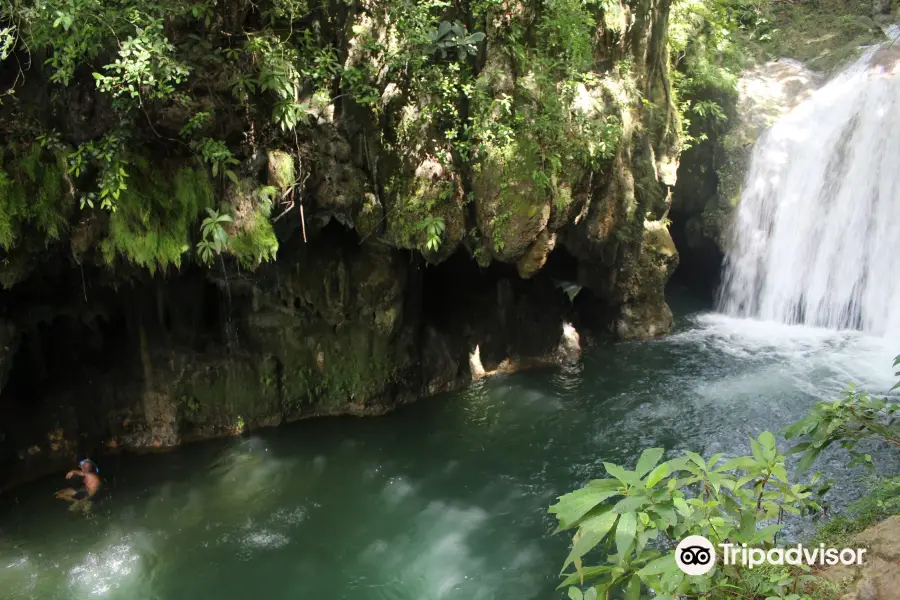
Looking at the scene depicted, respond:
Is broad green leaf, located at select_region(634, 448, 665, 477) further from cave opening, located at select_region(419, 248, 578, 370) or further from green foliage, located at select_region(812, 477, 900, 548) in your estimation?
cave opening, located at select_region(419, 248, 578, 370)

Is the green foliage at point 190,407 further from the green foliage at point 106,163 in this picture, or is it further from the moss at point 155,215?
the green foliage at point 106,163

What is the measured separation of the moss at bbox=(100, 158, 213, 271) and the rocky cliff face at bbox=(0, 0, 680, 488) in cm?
3

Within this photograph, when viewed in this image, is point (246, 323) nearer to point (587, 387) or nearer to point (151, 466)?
point (151, 466)

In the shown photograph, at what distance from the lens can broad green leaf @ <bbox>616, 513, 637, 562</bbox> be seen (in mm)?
2261

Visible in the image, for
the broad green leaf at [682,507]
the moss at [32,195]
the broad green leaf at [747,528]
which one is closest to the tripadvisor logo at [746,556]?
the broad green leaf at [747,528]

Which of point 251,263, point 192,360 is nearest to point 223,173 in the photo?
point 251,263

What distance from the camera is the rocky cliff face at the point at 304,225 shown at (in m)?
7.64

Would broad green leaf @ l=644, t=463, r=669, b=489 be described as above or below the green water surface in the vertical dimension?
above

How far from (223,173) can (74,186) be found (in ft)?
5.76

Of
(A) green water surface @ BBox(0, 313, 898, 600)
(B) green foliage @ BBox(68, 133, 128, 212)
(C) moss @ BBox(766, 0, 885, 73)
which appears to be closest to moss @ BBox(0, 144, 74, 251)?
(B) green foliage @ BBox(68, 133, 128, 212)

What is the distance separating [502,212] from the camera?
9.07 meters

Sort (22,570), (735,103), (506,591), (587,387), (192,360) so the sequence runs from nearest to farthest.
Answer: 1. (506,591)
2. (22,570)
3. (192,360)
4. (587,387)
5. (735,103)

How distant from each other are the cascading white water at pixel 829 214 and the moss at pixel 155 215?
12.9m

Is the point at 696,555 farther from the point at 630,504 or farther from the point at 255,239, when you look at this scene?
the point at 255,239
